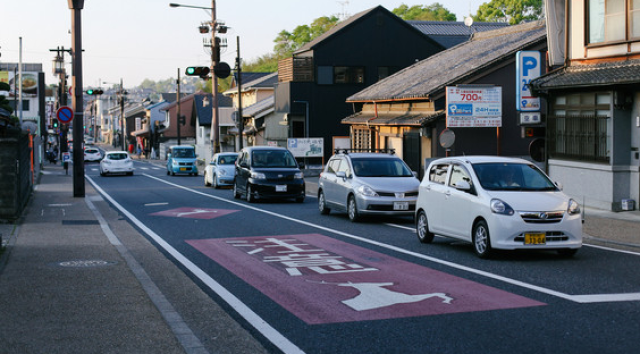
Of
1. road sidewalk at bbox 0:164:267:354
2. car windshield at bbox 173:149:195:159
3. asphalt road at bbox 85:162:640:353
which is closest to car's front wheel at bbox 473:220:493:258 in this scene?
asphalt road at bbox 85:162:640:353

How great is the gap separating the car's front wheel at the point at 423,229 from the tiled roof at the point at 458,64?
15916 mm

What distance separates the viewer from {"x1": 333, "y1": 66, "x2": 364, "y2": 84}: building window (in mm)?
51406

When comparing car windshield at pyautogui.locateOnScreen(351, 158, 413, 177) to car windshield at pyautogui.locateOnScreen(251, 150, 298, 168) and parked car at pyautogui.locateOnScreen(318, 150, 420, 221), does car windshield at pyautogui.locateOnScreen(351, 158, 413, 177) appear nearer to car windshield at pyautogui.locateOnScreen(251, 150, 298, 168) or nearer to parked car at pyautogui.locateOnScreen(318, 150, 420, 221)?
parked car at pyautogui.locateOnScreen(318, 150, 420, 221)

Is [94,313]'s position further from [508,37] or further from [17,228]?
[508,37]

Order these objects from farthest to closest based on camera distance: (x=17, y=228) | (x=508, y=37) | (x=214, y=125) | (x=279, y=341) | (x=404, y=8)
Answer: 1. (x=404, y=8)
2. (x=214, y=125)
3. (x=508, y=37)
4. (x=17, y=228)
5. (x=279, y=341)

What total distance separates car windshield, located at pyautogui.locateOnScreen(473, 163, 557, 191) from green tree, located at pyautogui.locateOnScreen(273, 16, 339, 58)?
281 ft

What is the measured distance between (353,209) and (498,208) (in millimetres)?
7443

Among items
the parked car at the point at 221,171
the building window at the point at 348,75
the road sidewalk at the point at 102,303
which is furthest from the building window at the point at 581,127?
the building window at the point at 348,75

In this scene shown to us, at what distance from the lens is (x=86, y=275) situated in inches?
423

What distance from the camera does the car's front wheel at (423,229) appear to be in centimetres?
1485

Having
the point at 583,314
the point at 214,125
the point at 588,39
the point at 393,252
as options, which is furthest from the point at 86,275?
the point at 214,125

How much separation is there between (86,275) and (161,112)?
103689mm

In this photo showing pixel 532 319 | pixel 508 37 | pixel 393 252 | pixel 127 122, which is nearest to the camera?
pixel 532 319

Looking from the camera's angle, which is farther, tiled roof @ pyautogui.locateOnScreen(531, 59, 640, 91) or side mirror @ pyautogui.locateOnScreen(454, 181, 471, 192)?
tiled roof @ pyautogui.locateOnScreen(531, 59, 640, 91)
